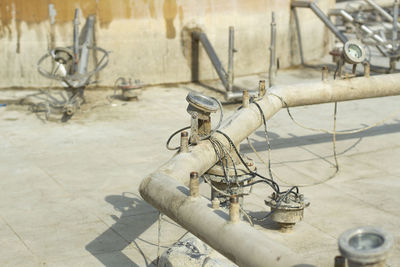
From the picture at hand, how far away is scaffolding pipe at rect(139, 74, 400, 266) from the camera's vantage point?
6.00 m

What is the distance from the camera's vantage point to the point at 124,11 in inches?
758

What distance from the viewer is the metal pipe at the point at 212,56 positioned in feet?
61.1

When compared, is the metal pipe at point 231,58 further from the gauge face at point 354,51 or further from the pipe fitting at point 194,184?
the pipe fitting at point 194,184

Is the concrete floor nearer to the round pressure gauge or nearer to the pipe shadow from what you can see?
the pipe shadow

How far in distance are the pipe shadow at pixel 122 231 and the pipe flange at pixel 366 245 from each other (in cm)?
473

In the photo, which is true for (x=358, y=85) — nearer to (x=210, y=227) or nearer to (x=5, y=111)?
(x=210, y=227)

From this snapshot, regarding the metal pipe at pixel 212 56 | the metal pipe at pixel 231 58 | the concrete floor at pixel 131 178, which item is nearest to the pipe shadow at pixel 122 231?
the concrete floor at pixel 131 178

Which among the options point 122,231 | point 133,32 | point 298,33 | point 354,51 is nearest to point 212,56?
point 133,32

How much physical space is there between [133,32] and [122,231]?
10.2m

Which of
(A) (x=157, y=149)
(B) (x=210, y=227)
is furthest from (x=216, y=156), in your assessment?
(A) (x=157, y=149)

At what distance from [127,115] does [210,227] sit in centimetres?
1086

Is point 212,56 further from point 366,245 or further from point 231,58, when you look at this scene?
point 366,245

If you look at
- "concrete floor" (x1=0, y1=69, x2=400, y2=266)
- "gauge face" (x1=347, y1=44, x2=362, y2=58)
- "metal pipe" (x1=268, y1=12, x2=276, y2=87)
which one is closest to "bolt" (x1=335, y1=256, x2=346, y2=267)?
"concrete floor" (x1=0, y1=69, x2=400, y2=266)

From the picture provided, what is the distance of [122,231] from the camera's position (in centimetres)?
1030
